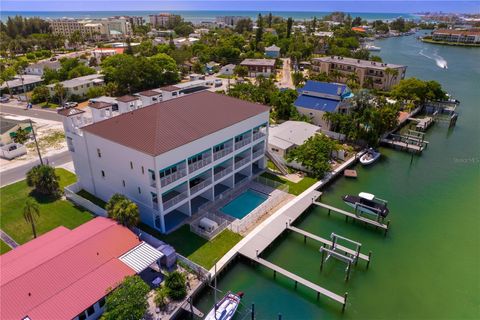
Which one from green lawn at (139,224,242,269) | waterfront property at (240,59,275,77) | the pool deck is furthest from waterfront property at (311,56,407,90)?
green lawn at (139,224,242,269)

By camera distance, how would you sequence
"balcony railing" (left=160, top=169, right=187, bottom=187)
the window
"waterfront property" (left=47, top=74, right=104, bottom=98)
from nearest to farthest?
the window < "balcony railing" (left=160, top=169, right=187, bottom=187) < "waterfront property" (left=47, top=74, right=104, bottom=98)

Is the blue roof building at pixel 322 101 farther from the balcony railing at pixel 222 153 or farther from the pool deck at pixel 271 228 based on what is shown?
the balcony railing at pixel 222 153

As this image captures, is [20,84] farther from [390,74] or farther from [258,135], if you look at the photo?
[390,74]

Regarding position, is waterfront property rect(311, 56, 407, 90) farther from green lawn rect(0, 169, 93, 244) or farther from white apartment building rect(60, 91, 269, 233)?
green lawn rect(0, 169, 93, 244)

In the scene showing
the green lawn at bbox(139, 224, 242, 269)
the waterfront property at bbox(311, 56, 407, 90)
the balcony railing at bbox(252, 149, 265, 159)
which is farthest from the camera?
the waterfront property at bbox(311, 56, 407, 90)

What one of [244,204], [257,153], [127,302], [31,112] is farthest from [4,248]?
[31,112]

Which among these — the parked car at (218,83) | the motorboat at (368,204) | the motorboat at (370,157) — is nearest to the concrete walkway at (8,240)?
the motorboat at (368,204)

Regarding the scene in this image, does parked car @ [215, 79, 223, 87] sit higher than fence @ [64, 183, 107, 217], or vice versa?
parked car @ [215, 79, 223, 87]
